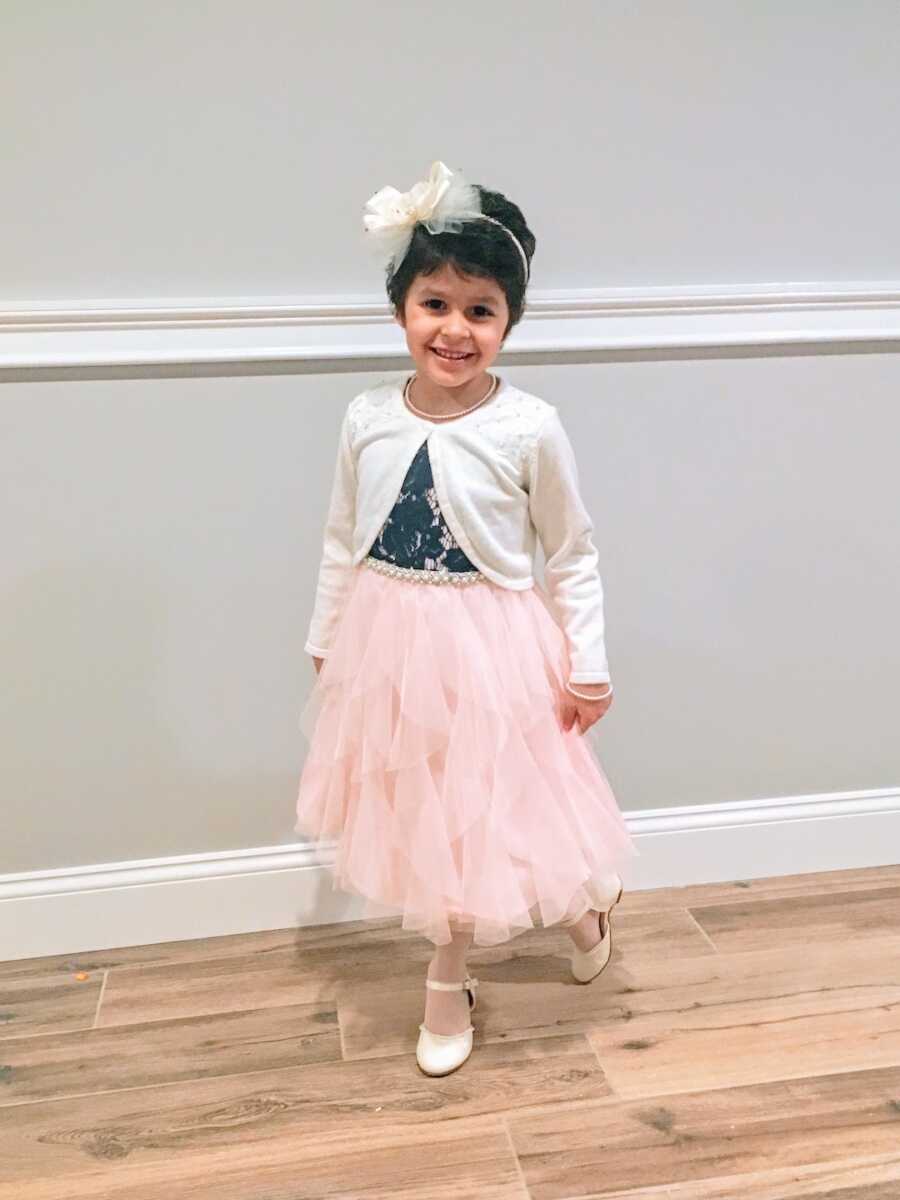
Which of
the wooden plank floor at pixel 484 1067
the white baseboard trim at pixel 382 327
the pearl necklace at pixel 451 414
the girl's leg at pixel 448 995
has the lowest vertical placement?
the wooden plank floor at pixel 484 1067

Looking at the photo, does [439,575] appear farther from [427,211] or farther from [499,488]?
[427,211]

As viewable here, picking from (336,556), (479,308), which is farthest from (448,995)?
(479,308)

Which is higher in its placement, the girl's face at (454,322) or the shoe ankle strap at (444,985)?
the girl's face at (454,322)

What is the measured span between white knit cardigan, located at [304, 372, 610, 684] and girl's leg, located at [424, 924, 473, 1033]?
1.28 feet

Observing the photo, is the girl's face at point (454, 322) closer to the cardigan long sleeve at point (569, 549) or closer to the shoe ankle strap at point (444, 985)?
the cardigan long sleeve at point (569, 549)

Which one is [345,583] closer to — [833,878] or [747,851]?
[747,851]

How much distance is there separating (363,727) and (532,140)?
2.66 ft

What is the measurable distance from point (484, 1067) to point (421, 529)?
0.69m

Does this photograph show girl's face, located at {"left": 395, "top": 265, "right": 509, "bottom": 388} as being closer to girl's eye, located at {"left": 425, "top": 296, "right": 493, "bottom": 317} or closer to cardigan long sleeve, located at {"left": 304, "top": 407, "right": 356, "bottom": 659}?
girl's eye, located at {"left": 425, "top": 296, "right": 493, "bottom": 317}

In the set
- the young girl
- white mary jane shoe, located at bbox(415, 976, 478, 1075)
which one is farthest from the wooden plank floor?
the young girl

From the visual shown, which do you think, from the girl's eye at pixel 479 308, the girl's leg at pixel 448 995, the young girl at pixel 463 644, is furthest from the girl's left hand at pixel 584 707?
the girl's eye at pixel 479 308

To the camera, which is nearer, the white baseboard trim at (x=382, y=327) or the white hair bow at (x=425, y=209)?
the white hair bow at (x=425, y=209)

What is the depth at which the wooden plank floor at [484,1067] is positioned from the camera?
1115 millimetres

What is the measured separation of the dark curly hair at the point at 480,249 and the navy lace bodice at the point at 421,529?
194 mm
